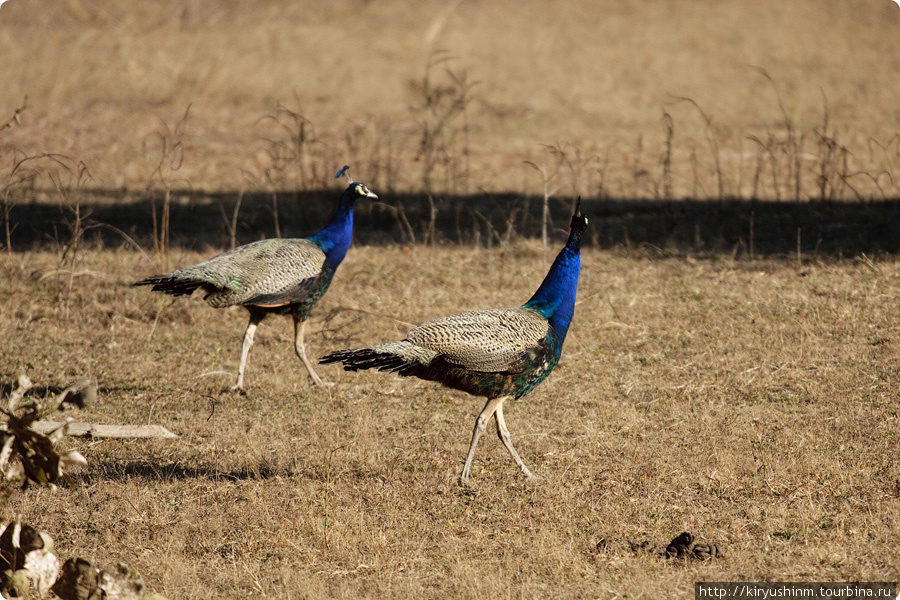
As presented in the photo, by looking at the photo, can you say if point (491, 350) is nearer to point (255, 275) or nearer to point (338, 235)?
point (255, 275)

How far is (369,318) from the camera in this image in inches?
340

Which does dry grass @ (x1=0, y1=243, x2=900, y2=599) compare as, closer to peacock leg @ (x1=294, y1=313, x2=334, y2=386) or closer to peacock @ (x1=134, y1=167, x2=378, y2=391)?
peacock leg @ (x1=294, y1=313, x2=334, y2=386)

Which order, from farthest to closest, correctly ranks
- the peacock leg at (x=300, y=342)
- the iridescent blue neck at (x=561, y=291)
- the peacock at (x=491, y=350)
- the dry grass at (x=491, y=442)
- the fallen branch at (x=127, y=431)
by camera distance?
the peacock leg at (x=300, y=342)
the fallen branch at (x=127, y=431)
the iridescent blue neck at (x=561, y=291)
the peacock at (x=491, y=350)
the dry grass at (x=491, y=442)

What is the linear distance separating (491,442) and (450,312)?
8.15 feet

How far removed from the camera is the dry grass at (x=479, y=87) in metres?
13.6

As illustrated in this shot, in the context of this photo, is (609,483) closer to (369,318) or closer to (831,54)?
(369,318)

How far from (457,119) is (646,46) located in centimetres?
583

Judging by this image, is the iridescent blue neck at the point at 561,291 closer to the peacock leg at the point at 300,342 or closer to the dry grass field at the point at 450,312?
the dry grass field at the point at 450,312

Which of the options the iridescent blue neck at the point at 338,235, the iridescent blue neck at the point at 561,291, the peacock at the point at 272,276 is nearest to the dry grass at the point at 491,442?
the peacock at the point at 272,276

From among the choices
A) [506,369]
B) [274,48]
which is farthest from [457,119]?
[506,369]

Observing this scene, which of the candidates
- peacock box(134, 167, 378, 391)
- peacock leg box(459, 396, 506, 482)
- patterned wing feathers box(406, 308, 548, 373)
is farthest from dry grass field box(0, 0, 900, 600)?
patterned wing feathers box(406, 308, 548, 373)

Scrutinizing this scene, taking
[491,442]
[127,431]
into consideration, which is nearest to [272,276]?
[127,431]

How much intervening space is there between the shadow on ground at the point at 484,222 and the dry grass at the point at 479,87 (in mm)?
418

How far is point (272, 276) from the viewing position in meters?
7.09
